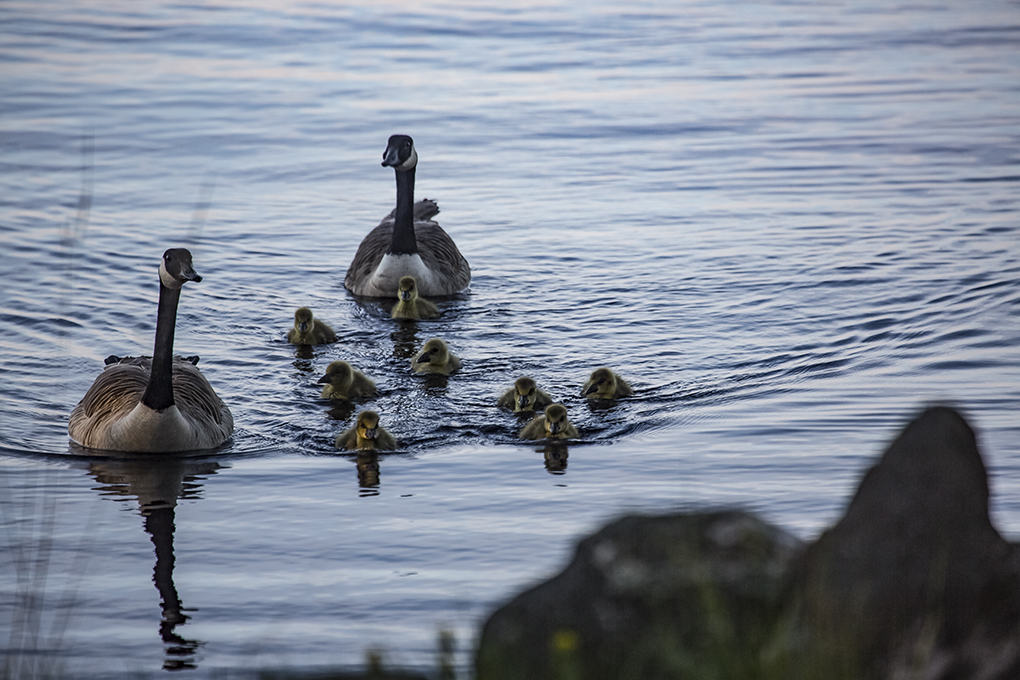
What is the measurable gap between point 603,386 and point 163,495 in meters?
3.31

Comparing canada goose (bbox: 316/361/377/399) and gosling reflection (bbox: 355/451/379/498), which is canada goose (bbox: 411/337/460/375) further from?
gosling reflection (bbox: 355/451/379/498)

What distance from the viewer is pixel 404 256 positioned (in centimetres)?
1393

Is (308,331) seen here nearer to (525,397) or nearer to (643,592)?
(525,397)

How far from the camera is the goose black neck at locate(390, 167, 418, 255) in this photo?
14.0m

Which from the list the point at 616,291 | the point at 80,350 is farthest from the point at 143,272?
the point at 616,291

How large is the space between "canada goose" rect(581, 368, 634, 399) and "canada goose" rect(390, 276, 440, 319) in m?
3.06

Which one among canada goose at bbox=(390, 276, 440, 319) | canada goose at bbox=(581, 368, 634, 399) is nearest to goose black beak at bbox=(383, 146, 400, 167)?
canada goose at bbox=(390, 276, 440, 319)

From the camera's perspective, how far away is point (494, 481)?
8.59 meters

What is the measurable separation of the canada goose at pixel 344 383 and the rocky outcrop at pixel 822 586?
19.9 feet

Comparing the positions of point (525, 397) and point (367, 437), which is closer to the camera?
point (367, 437)

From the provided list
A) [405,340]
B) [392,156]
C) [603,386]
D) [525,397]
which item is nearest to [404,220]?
[392,156]

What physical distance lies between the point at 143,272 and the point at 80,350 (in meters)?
2.35

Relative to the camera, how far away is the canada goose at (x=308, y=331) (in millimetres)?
11508

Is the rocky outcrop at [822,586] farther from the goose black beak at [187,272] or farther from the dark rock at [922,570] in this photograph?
the goose black beak at [187,272]
